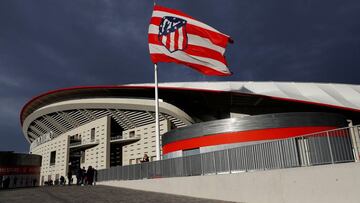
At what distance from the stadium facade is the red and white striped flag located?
527cm

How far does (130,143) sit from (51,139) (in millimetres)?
19398

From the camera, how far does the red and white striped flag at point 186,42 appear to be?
18141 mm

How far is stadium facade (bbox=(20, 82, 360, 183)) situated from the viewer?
111 feet

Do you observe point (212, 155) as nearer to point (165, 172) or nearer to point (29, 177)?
point (165, 172)

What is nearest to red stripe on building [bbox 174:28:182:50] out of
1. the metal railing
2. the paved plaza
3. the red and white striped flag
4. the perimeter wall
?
the red and white striped flag

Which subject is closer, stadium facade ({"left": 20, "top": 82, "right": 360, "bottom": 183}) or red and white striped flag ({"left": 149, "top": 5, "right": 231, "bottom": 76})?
red and white striped flag ({"left": 149, "top": 5, "right": 231, "bottom": 76})

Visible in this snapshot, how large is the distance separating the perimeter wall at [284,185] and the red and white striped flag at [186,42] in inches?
284

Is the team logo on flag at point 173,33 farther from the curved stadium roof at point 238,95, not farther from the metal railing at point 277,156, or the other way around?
the curved stadium roof at point 238,95

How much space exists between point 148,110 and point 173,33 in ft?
67.7

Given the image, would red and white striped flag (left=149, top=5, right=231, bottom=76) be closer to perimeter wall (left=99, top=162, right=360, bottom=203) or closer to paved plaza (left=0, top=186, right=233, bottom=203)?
perimeter wall (left=99, top=162, right=360, bottom=203)

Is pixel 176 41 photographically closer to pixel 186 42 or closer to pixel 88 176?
pixel 186 42

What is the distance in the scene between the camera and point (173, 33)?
18.2m

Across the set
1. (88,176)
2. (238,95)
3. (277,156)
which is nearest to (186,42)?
(277,156)

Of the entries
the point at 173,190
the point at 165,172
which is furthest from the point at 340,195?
the point at 165,172
